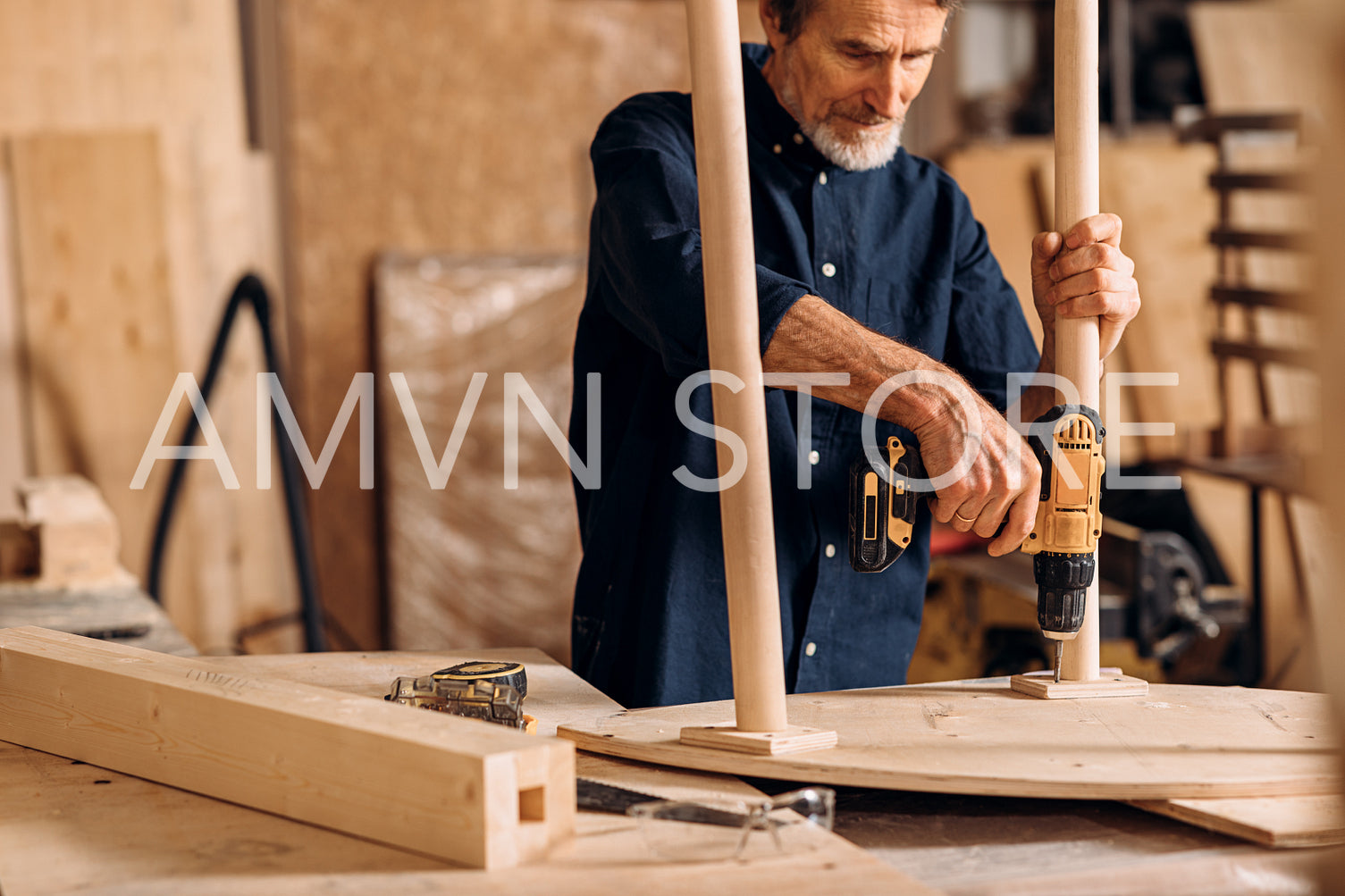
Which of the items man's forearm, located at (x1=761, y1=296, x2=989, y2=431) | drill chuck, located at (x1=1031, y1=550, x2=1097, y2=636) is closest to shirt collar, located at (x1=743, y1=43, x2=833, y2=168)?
man's forearm, located at (x1=761, y1=296, x2=989, y2=431)

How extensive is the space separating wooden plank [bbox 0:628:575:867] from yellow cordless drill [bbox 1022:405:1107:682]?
627 millimetres

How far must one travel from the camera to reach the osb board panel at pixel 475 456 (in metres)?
4.27

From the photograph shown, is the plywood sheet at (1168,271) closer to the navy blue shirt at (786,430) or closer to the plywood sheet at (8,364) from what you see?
the navy blue shirt at (786,430)

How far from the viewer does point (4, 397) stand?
3.68 m

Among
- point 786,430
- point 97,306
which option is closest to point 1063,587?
point 786,430

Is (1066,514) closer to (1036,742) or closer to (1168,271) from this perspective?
(1036,742)

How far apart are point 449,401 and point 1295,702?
336 centimetres

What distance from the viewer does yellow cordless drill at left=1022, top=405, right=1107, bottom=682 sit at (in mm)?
A: 1298

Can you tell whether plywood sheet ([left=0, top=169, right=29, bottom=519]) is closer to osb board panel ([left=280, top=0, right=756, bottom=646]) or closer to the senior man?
osb board panel ([left=280, top=0, right=756, bottom=646])

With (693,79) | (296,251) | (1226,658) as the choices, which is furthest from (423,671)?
(296,251)

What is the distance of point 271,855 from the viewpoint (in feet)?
3.26

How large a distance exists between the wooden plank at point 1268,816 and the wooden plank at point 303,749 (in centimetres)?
53

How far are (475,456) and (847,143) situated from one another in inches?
113

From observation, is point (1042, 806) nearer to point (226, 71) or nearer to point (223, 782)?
point (223, 782)
